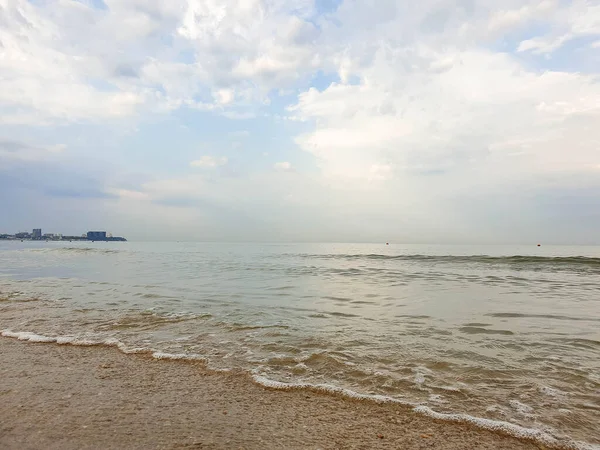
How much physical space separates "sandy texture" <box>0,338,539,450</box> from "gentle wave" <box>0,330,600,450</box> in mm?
115

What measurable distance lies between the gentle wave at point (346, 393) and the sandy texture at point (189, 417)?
12 centimetres

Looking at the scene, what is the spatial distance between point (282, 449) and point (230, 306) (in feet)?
23.0

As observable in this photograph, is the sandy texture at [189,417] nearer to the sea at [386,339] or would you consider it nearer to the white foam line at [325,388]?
the white foam line at [325,388]

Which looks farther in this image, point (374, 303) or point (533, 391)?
point (374, 303)

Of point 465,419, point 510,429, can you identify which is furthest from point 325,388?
point 510,429

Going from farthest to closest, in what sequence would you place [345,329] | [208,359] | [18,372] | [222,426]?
[345,329], [208,359], [18,372], [222,426]

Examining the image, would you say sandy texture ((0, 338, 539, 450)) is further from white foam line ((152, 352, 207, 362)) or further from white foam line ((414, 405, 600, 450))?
white foam line ((152, 352, 207, 362))

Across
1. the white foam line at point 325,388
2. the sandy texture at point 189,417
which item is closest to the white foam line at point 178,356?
the sandy texture at point 189,417

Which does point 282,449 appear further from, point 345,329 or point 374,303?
point 374,303

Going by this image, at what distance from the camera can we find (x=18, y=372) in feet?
14.0

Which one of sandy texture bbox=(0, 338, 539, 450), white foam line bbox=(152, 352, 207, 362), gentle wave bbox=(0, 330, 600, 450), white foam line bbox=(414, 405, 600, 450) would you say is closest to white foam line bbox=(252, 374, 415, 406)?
gentle wave bbox=(0, 330, 600, 450)

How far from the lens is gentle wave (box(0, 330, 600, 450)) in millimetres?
2951

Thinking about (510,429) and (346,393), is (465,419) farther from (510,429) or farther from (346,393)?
(346,393)

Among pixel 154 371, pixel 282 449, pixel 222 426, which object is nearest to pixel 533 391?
pixel 282 449
